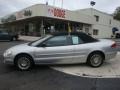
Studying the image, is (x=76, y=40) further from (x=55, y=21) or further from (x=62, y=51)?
(x=55, y=21)

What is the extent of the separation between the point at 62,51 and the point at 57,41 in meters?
0.47

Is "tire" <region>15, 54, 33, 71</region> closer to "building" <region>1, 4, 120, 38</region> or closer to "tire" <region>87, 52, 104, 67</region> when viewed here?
"tire" <region>87, 52, 104, 67</region>

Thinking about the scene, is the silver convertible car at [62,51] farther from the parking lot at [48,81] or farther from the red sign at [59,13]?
the red sign at [59,13]

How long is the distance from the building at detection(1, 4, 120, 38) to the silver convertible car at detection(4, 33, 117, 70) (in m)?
18.9

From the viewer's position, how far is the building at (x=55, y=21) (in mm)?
31545

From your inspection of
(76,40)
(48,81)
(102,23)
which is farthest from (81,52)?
(102,23)

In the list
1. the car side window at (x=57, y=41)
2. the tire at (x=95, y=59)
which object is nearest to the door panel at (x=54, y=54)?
the car side window at (x=57, y=41)

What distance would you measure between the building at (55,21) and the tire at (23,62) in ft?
63.9

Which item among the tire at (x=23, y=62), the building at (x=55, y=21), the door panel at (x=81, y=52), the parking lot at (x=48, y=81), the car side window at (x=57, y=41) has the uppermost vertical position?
the building at (x=55, y=21)

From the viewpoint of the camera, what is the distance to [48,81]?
22.1ft

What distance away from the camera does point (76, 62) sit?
335 inches

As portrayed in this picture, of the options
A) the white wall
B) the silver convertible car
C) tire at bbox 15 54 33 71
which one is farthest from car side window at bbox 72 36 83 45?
the white wall

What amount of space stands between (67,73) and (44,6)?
23.7 metres

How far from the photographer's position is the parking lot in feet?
20.1
